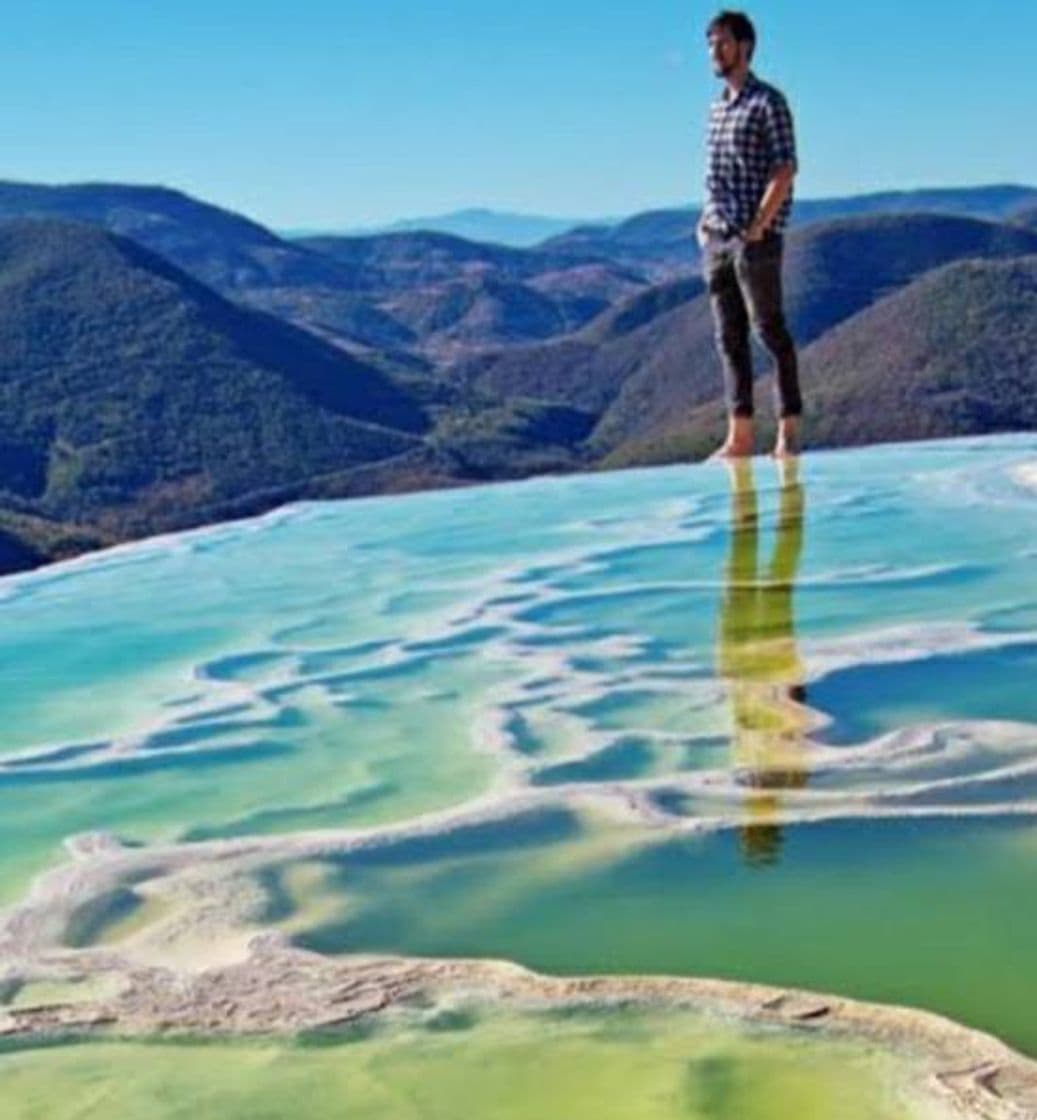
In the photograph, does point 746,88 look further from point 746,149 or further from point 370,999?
point 370,999

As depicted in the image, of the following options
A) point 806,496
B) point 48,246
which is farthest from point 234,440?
point 806,496

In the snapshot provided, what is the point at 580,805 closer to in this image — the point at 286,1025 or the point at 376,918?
the point at 376,918

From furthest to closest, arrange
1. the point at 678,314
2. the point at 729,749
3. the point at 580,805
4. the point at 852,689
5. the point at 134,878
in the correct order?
the point at 678,314 → the point at 852,689 → the point at 729,749 → the point at 580,805 → the point at 134,878

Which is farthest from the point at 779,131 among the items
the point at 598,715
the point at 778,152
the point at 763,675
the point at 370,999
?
the point at 370,999

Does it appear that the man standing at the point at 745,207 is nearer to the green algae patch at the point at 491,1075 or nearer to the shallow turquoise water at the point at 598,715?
the shallow turquoise water at the point at 598,715

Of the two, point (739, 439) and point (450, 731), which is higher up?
point (739, 439)

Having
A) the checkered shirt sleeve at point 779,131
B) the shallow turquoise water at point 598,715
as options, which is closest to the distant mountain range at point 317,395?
the checkered shirt sleeve at point 779,131

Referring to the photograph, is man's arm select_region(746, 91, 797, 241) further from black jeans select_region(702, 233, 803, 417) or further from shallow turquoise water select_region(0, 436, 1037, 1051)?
shallow turquoise water select_region(0, 436, 1037, 1051)

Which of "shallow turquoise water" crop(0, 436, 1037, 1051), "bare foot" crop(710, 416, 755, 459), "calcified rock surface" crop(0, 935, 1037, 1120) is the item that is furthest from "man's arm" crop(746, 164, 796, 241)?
"calcified rock surface" crop(0, 935, 1037, 1120)
